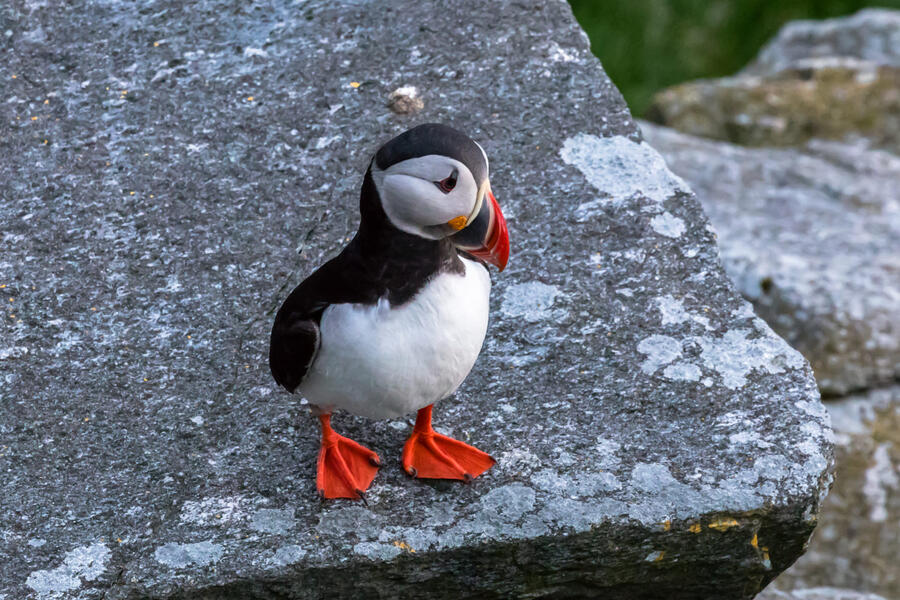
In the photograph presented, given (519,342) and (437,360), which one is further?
(519,342)

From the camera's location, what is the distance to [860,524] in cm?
417

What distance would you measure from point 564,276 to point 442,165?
1.14 m

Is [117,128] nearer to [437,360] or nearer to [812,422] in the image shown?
[437,360]

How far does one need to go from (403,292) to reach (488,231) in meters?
0.25

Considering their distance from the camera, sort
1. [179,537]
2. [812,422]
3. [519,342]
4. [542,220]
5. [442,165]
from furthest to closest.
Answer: [542,220] → [519,342] → [812,422] → [179,537] → [442,165]

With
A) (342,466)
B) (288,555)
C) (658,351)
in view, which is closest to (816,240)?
(658,351)

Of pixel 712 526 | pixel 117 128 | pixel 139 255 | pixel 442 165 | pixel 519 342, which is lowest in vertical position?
pixel 712 526

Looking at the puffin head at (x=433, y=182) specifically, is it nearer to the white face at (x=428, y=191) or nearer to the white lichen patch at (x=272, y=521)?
the white face at (x=428, y=191)

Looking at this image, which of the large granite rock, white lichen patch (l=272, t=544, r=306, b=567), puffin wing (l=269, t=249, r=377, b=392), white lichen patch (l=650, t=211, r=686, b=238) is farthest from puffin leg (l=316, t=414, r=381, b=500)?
the large granite rock

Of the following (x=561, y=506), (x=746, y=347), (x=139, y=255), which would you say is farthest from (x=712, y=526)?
(x=139, y=255)

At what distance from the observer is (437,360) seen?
2.56 meters

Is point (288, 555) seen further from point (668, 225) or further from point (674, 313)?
point (668, 225)

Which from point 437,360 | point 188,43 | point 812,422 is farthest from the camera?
point 188,43

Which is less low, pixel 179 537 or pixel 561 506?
pixel 179 537
